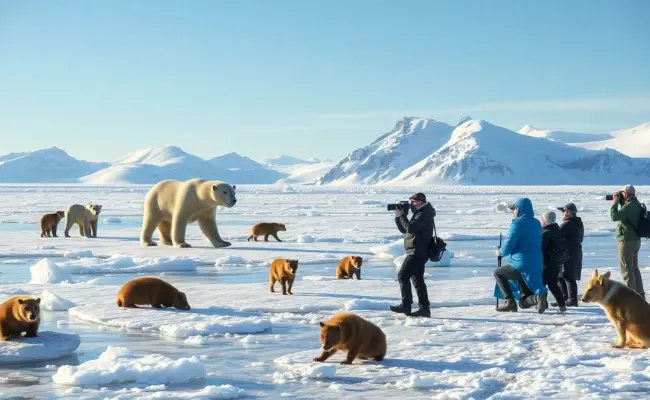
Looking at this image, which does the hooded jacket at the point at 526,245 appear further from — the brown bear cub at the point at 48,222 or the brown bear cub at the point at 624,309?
the brown bear cub at the point at 48,222

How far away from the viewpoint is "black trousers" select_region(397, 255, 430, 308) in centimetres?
880

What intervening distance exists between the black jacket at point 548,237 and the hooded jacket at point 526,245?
0.44m

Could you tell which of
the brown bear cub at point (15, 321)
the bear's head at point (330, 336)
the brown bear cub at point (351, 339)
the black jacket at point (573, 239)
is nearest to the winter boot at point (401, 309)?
the black jacket at point (573, 239)

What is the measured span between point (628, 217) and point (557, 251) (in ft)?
3.26

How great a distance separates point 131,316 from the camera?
356 inches

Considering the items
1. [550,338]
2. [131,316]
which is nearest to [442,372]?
[550,338]

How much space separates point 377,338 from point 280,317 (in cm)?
255

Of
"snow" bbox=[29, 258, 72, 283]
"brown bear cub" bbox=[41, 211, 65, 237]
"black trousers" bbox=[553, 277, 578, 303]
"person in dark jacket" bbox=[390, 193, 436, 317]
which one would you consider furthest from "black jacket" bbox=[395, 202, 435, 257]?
"brown bear cub" bbox=[41, 211, 65, 237]

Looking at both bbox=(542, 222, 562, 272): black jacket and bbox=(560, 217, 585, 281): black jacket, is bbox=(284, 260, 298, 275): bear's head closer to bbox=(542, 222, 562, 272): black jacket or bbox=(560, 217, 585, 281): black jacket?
bbox=(542, 222, 562, 272): black jacket

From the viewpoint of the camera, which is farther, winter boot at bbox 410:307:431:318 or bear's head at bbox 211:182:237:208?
bear's head at bbox 211:182:237:208

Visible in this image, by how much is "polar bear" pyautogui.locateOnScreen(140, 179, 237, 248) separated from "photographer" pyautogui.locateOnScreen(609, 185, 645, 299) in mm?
11097

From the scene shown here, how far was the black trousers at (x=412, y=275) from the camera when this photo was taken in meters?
8.80

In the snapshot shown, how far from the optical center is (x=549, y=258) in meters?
9.50

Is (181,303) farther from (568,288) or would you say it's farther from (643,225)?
(643,225)
